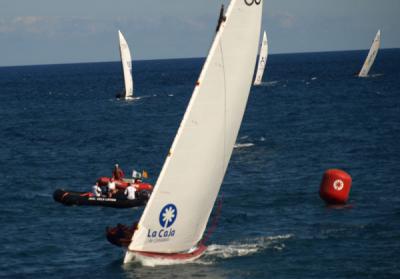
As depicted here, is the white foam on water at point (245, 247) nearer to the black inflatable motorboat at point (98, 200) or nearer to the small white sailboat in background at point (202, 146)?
the small white sailboat in background at point (202, 146)

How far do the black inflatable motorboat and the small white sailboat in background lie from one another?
13.2m

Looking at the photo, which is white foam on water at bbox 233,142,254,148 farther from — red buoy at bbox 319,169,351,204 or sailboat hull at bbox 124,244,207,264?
sailboat hull at bbox 124,244,207,264

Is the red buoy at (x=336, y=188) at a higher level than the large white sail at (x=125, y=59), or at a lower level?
lower

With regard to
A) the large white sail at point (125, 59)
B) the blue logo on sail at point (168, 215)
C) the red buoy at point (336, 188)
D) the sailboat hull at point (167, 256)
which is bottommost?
the sailboat hull at point (167, 256)

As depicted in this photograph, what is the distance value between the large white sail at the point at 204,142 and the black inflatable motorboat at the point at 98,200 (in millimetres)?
13595

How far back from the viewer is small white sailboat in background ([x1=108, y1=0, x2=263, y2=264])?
96.2ft

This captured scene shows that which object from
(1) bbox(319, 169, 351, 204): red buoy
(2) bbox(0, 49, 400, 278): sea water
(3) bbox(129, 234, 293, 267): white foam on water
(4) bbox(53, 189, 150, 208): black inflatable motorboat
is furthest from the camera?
(4) bbox(53, 189, 150, 208): black inflatable motorboat

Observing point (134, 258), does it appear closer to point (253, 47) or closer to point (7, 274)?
point (7, 274)

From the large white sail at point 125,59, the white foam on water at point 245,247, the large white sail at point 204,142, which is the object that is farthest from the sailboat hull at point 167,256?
the large white sail at point 125,59

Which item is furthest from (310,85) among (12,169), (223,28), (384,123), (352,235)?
(223,28)

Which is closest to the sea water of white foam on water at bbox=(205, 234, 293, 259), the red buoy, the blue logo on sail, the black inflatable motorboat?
white foam on water at bbox=(205, 234, 293, 259)

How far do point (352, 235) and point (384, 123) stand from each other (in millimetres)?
48027

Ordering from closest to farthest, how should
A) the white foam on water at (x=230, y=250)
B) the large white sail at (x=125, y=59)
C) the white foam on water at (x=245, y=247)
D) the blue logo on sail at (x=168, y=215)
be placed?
the blue logo on sail at (x=168, y=215)
the white foam on water at (x=230, y=250)
the white foam on water at (x=245, y=247)
the large white sail at (x=125, y=59)

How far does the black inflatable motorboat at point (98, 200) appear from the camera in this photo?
47.4m
